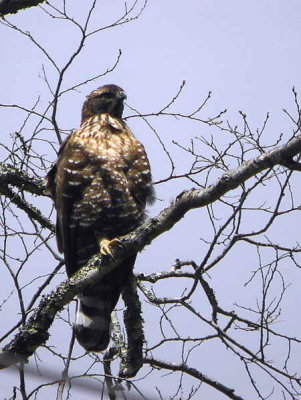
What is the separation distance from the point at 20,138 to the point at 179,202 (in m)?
2.19

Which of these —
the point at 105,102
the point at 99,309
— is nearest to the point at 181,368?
the point at 99,309

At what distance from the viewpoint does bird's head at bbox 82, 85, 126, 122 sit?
198 inches

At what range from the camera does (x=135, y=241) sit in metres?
3.33

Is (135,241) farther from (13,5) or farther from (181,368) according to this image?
(13,5)

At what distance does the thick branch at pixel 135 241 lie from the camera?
2754mm

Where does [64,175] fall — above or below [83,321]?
above

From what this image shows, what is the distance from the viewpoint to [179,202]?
3.03 meters

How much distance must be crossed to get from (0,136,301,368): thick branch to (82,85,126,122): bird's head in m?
1.85

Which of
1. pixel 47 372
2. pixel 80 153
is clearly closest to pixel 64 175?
pixel 80 153

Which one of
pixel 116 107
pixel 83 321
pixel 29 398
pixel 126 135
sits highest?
pixel 116 107

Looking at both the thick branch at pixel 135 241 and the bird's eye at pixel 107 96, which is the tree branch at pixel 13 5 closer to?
the bird's eye at pixel 107 96

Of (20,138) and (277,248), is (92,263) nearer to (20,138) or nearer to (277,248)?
(277,248)

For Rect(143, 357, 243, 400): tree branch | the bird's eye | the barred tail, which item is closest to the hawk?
the barred tail

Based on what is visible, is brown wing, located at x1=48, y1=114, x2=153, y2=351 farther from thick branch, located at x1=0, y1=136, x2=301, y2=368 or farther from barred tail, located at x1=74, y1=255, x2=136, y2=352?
thick branch, located at x1=0, y1=136, x2=301, y2=368
